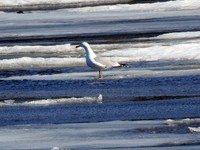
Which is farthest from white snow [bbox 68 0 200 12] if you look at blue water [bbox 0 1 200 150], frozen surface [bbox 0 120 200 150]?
frozen surface [bbox 0 120 200 150]

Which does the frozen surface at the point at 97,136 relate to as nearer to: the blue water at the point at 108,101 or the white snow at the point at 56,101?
the blue water at the point at 108,101

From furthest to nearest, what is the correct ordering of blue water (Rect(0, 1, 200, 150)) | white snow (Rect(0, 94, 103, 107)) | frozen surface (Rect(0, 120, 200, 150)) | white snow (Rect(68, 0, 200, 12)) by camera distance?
white snow (Rect(68, 0, 200, 12)) → white snow (Rect(0, 94, 103, 107)) → blue water (Rect(0, 1, 200, 150)) → frozen surface (Rect(0, 120, 200, 150))

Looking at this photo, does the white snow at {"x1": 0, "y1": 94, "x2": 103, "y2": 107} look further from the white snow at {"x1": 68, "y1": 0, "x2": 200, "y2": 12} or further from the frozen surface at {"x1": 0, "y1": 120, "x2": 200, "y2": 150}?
the white snow at {"x1": 68, "y1": 0, "x2": 200, "y2": 12}

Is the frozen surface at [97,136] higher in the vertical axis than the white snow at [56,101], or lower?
lower

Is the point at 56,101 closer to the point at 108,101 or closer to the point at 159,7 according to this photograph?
Result: the point at 108,101

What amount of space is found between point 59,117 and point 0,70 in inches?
249

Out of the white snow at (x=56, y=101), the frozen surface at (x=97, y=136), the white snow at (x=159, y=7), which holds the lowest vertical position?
the frozen surface at (x=97, y=136)

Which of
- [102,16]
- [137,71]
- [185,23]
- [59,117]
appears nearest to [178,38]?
[185,23]

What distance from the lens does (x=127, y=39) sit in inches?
857

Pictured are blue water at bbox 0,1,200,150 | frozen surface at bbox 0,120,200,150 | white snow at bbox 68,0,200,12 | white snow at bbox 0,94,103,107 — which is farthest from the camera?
white snow at bbox 68,0,200,12

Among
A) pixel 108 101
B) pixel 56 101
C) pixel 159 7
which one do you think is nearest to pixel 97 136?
pixel 108 101

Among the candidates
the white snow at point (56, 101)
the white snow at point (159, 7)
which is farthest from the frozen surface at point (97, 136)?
the white snow at point (159, 7)

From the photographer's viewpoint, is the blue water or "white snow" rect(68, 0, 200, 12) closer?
the blue water

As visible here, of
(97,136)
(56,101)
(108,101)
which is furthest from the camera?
(56,101)
